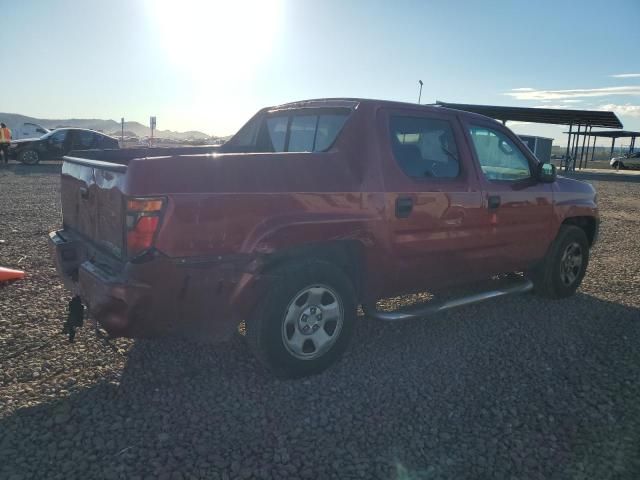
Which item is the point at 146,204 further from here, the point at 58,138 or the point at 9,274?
the point at 58,138

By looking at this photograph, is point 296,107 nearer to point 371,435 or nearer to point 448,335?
point 448,335

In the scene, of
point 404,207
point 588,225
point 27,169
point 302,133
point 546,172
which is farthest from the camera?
point 27,169

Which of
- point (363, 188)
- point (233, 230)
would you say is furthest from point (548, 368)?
point (233, 230)

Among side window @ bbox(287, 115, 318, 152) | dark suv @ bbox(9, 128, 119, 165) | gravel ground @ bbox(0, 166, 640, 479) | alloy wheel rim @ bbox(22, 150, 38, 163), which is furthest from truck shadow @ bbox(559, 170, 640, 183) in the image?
alloy wheel rim @ bbox(22, 150, 38, 163)

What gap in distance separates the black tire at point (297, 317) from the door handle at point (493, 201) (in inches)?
63.4

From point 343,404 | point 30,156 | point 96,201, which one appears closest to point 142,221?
point 96,201

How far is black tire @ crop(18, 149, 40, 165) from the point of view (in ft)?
69.4

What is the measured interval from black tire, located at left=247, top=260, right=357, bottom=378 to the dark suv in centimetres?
1967

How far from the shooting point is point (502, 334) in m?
4.35

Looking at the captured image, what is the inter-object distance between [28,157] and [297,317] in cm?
2212

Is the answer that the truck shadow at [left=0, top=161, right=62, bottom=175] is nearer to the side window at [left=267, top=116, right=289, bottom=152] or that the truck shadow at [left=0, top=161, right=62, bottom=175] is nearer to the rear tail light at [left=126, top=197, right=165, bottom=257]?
the side window at [left=267, top=116, right=289, bottom=152]

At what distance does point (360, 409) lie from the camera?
3.07 m

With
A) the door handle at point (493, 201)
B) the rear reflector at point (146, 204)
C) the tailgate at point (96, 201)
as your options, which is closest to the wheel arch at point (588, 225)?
the door handle at point (493, 201)

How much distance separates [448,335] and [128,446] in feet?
8.87
